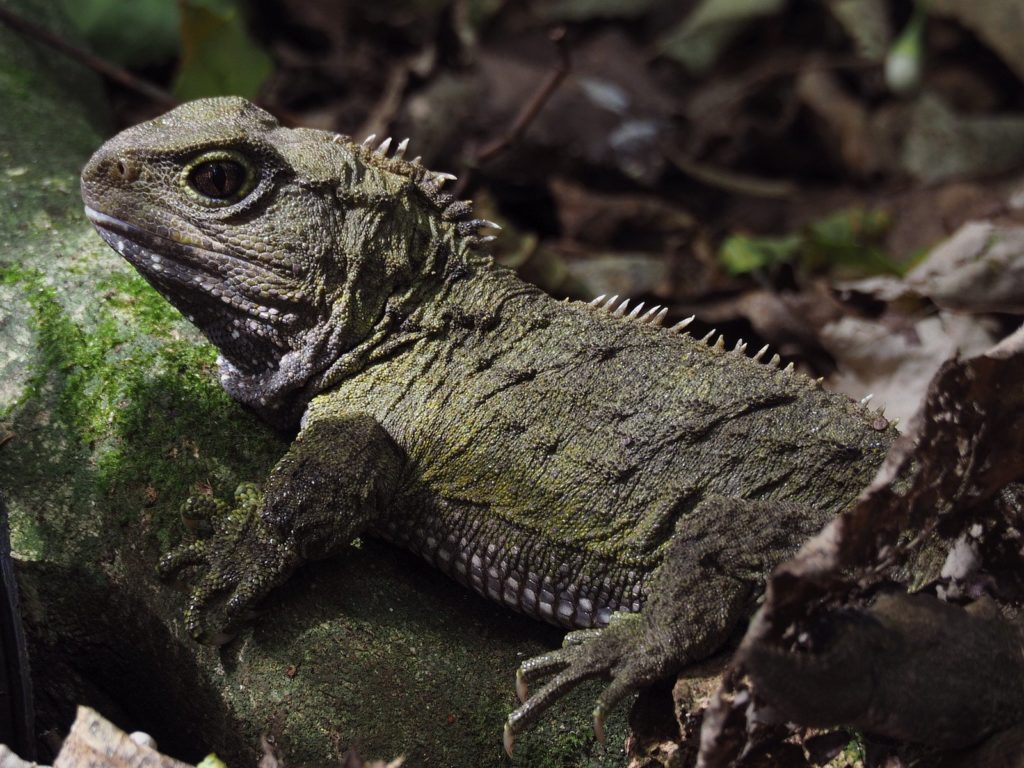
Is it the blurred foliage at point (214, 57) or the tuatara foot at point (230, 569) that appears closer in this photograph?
the tuatara foot at point (230, 569)

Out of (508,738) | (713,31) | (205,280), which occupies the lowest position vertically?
(508,738)

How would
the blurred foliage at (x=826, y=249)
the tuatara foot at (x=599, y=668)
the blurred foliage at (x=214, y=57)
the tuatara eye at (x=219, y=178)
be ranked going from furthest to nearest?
1. the blurred foliage at (x=826, y=249)
2. the blurred foliage at (x=214, y=57)
3. the tuatara eye at (x=219, y=178)
4. the tuatara foot at (x=599, y=668)

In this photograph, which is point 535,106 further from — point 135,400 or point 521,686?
point 521,686

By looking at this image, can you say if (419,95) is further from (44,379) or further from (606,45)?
(44,379)

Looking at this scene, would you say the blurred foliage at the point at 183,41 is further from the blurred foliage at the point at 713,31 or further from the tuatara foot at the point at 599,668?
the tuatara foot at the point at 599,668

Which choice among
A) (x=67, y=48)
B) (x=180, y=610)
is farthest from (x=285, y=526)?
(x=67, y=48)

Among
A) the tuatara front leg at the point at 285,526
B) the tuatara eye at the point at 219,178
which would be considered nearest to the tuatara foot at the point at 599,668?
the tuatara front leg at the point at 285,526
